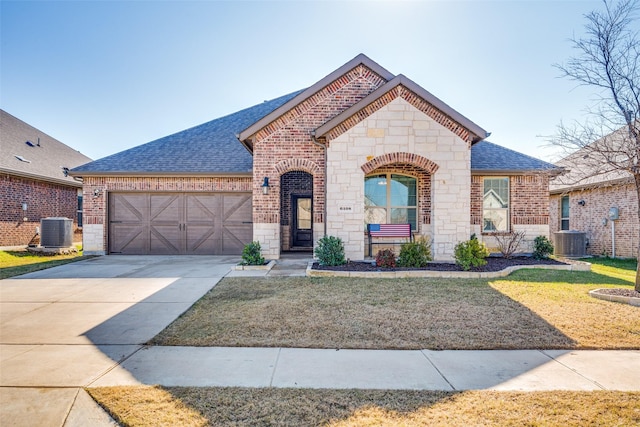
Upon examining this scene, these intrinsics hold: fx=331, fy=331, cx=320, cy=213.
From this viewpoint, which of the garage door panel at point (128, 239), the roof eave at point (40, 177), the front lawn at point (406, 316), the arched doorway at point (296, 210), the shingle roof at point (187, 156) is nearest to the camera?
the front lawn at point (406, 316)

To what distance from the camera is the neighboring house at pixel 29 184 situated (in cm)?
1414

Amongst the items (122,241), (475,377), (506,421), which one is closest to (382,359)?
(475,377)

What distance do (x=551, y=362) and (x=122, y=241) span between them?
14102 millimetres

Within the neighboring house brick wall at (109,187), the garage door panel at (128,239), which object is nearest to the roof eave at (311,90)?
the neighboring house brick wall at (109,187)

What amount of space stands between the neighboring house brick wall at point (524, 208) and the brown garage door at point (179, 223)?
8.62 meters

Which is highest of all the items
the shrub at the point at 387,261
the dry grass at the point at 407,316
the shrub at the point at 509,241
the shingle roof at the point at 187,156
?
the shingle roof at the point at 187,156

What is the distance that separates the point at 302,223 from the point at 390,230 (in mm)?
6041

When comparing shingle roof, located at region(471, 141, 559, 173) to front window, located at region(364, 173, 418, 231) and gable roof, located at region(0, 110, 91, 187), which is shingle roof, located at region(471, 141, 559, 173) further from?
gable roof, located at region(0, 110, 91, 187)

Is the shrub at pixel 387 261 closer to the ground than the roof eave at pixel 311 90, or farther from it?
closer to the ground

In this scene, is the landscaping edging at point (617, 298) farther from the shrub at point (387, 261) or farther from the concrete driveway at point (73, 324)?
the concrete driveway at point (73, 324)

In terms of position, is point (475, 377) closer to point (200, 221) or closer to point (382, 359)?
point (382, 359)

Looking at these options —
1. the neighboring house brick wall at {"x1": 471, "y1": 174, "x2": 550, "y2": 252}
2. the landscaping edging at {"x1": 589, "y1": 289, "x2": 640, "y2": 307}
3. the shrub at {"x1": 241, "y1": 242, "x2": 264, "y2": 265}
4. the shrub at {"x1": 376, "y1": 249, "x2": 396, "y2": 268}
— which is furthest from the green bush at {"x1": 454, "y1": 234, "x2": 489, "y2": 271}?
the shrub at {"x1": 241, "y1": 242, "x2": 264, "y2": 265}

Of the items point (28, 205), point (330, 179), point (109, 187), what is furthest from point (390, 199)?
point (28, 205)

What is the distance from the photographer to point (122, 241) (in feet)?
43.2
